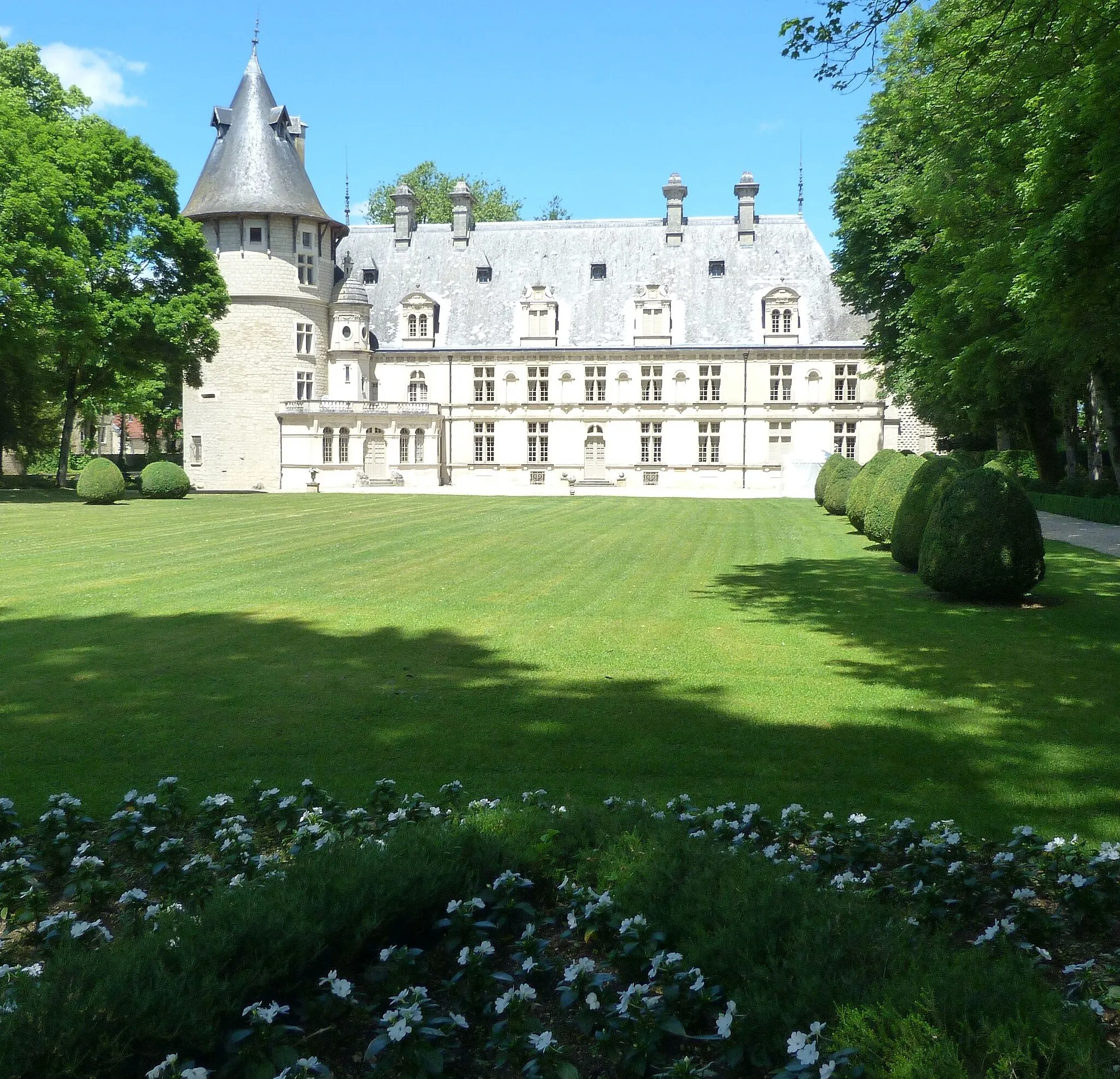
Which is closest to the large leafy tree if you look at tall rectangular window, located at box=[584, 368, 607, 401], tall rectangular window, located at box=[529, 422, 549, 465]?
tall rectangular window, located at box=[529, 422, 549, 465]

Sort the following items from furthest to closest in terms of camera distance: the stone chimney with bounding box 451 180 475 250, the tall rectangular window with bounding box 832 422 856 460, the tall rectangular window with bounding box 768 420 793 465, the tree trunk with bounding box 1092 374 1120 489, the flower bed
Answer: the stone chimney with bounding box 451 180 475 250
the tall rectangular window with bounding box 768 420 793 465
the tall rectangular window with bounding box 832 422 856 460
the tree trunk with bounding box 1092 374 1120 489
the flower bed

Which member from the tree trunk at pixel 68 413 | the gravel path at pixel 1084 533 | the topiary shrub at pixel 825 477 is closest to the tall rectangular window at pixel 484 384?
the tree trunk at pixel 68 413

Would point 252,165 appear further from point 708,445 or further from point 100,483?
point 708,445

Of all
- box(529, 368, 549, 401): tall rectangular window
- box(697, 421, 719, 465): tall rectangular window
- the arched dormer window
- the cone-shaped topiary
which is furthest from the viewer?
box(529, 368, 549, 401): tall rectangular window

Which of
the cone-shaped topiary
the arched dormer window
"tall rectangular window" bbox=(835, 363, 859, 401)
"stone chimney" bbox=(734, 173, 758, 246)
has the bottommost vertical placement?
the cone-shaped topiary

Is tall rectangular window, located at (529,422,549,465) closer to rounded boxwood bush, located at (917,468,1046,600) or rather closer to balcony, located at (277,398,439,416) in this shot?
balcony, located at (277,398,439,416)

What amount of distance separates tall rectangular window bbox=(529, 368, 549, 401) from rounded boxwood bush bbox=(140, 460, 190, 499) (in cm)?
2087

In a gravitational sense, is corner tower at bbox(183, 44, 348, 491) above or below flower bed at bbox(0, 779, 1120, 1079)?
above

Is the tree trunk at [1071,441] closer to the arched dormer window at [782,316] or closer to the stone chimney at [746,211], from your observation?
the arched dormer window at [782,316]

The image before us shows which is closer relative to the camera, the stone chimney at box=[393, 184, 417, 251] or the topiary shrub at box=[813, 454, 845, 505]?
the topiary shrub at box=[813, 454, 845, 505]

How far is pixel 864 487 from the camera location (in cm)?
2253

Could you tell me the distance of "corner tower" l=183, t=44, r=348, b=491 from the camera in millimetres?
46750

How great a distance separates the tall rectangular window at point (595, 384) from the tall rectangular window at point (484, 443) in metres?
5.08

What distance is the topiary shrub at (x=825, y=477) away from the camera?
32.8 meters
